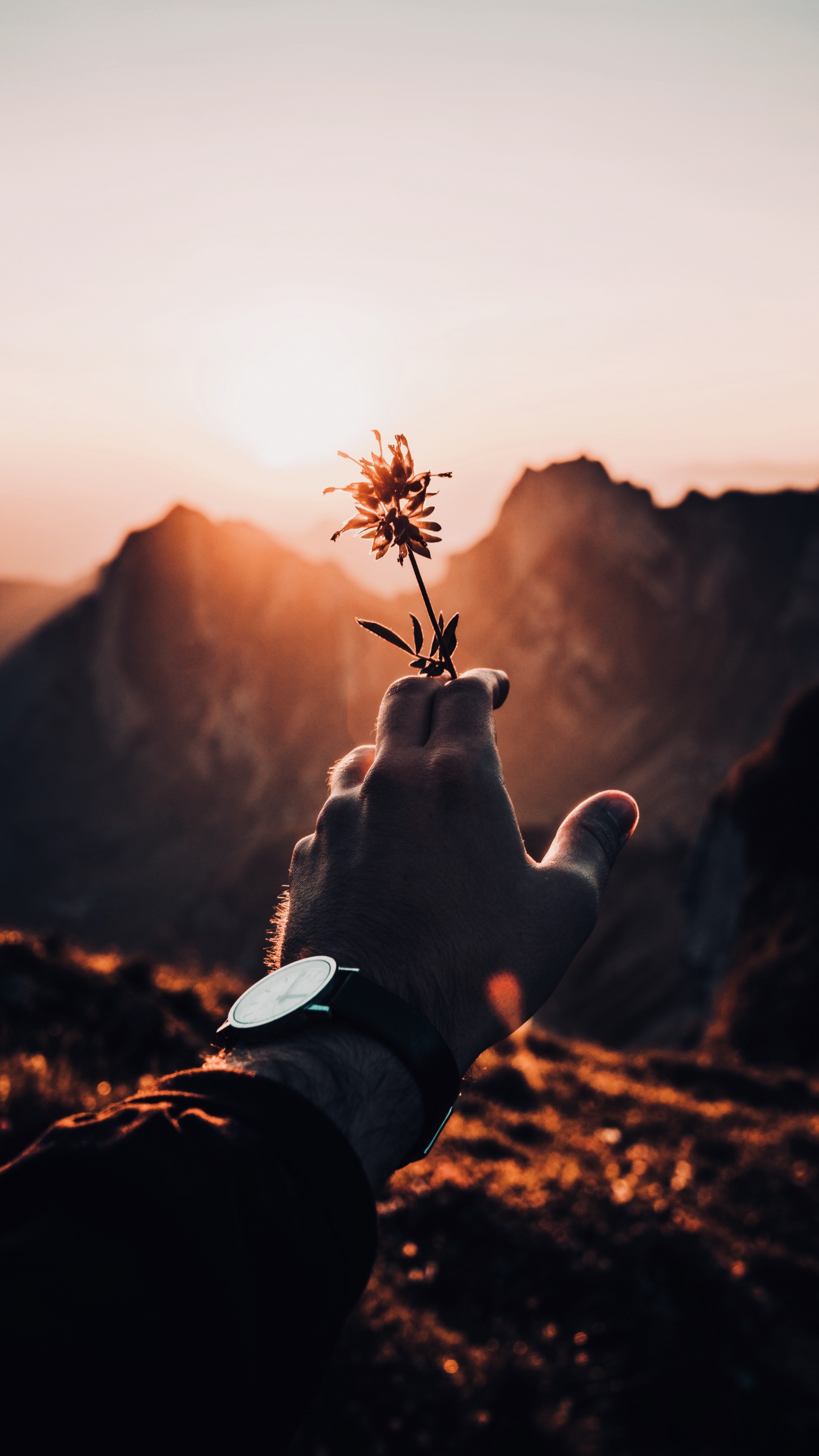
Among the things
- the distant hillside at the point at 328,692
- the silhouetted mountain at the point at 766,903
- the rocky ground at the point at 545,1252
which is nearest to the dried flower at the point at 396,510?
the rocky ground at the point at 545,1252

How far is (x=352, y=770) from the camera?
2289 millimetres

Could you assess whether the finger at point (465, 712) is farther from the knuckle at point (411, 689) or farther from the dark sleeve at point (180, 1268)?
the dark sleeve at point (180, 1268)

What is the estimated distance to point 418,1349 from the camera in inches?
174

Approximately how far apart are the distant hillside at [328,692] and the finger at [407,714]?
189 feet

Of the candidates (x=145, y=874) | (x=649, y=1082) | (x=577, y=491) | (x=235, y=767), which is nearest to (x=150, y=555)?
(x=235, y=767)

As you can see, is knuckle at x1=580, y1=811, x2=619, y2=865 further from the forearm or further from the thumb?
the forearm

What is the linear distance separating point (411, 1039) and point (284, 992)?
29 cm

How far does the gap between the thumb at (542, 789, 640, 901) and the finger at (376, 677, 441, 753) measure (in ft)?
1.55

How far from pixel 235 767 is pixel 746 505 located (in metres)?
81.4

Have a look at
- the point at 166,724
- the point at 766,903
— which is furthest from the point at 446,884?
the point at 166,724

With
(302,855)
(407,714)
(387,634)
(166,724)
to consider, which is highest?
(387,634)

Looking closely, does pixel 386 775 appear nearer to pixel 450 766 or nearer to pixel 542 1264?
pixel 450 766

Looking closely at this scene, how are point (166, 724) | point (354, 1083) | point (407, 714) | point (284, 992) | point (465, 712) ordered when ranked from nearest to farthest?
point (354, 1083)
point (284, 992)
point (465, 712)
point (407, 714)
point (166, 724)

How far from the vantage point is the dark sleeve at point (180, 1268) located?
0.97m
